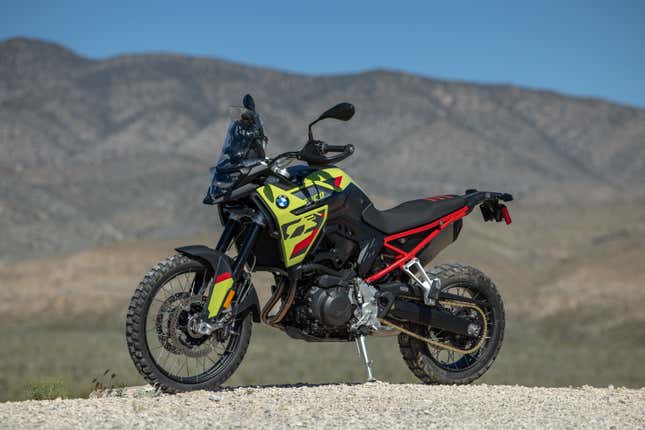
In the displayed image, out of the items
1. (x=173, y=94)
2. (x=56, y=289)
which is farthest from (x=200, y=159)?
(x=56, y=289)

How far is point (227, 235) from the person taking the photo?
7918mm

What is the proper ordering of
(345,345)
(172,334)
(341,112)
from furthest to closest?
(345,345)
(341,112)
(172,334)

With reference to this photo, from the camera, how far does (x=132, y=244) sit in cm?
6256

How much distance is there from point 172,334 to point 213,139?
130 m

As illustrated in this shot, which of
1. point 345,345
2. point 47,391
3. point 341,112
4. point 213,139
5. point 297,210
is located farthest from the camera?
point 213,139

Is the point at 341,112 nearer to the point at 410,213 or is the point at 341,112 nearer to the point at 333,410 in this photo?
the point at 410,213

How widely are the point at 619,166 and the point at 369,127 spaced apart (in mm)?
40968

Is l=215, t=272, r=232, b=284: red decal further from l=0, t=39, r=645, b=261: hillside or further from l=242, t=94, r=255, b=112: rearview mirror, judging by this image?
l=0, t=39, r=645, b=261: hillside

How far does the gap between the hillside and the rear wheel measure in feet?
231

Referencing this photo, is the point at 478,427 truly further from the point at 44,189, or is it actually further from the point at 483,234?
the point at 44,189

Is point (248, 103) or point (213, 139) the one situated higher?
point (213, 139)

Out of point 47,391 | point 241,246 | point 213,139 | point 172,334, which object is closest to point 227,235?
point 241,246

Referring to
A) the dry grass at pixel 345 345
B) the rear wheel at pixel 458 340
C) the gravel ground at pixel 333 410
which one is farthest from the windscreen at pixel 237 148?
the dry grass at pixel 345 345

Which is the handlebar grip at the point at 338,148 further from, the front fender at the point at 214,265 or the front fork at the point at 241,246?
the front fender at the point at 214,265
